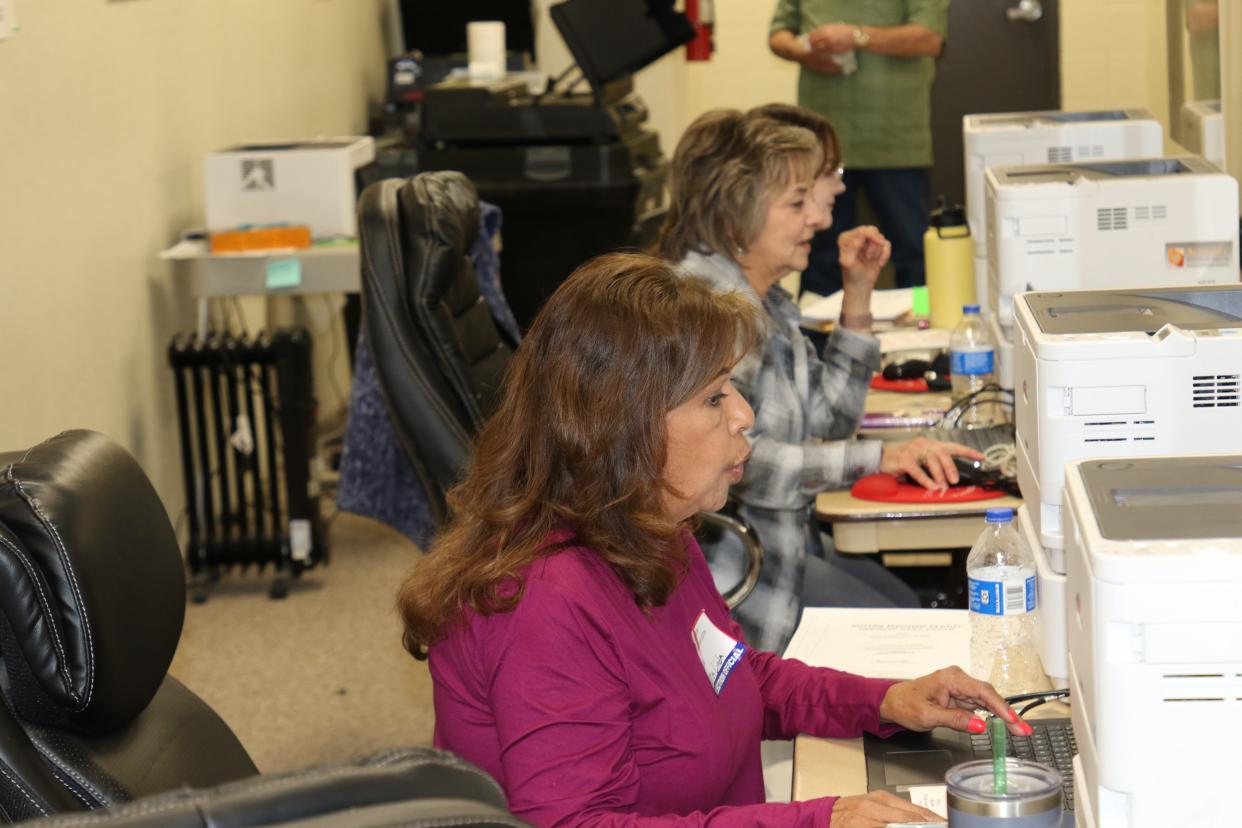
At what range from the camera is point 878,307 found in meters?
3.87

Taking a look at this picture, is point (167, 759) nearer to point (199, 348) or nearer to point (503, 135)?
point (199, 348)

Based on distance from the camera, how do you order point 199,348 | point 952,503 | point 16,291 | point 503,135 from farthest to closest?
point 503,135 → point 199,348 → point 16,291 → point 952,503

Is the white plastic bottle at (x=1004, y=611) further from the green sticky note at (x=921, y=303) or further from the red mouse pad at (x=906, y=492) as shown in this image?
the green sticky note at (x=921, y=303)

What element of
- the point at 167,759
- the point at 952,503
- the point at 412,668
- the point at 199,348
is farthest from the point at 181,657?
the point at 167,759

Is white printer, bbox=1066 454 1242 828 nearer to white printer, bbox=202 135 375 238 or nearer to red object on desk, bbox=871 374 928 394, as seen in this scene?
red object on desk, bbox=871 374 928 394

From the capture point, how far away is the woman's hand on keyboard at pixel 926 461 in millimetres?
2379

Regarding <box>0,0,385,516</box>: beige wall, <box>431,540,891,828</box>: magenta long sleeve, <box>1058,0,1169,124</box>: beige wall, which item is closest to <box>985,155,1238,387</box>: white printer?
<box>431,540,891,828</box>: magenta long sleeve

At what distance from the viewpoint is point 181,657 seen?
3.70 meters

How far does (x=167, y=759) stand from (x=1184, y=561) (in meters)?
0.87

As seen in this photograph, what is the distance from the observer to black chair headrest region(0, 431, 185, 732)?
4.02 feet

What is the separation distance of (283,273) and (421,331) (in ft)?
5.60

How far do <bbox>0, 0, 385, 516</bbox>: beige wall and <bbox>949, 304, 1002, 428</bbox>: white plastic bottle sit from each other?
191 cm

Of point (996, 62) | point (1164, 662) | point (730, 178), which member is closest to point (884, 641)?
point (1164, 662)

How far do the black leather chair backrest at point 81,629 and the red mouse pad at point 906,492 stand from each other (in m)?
1.27
